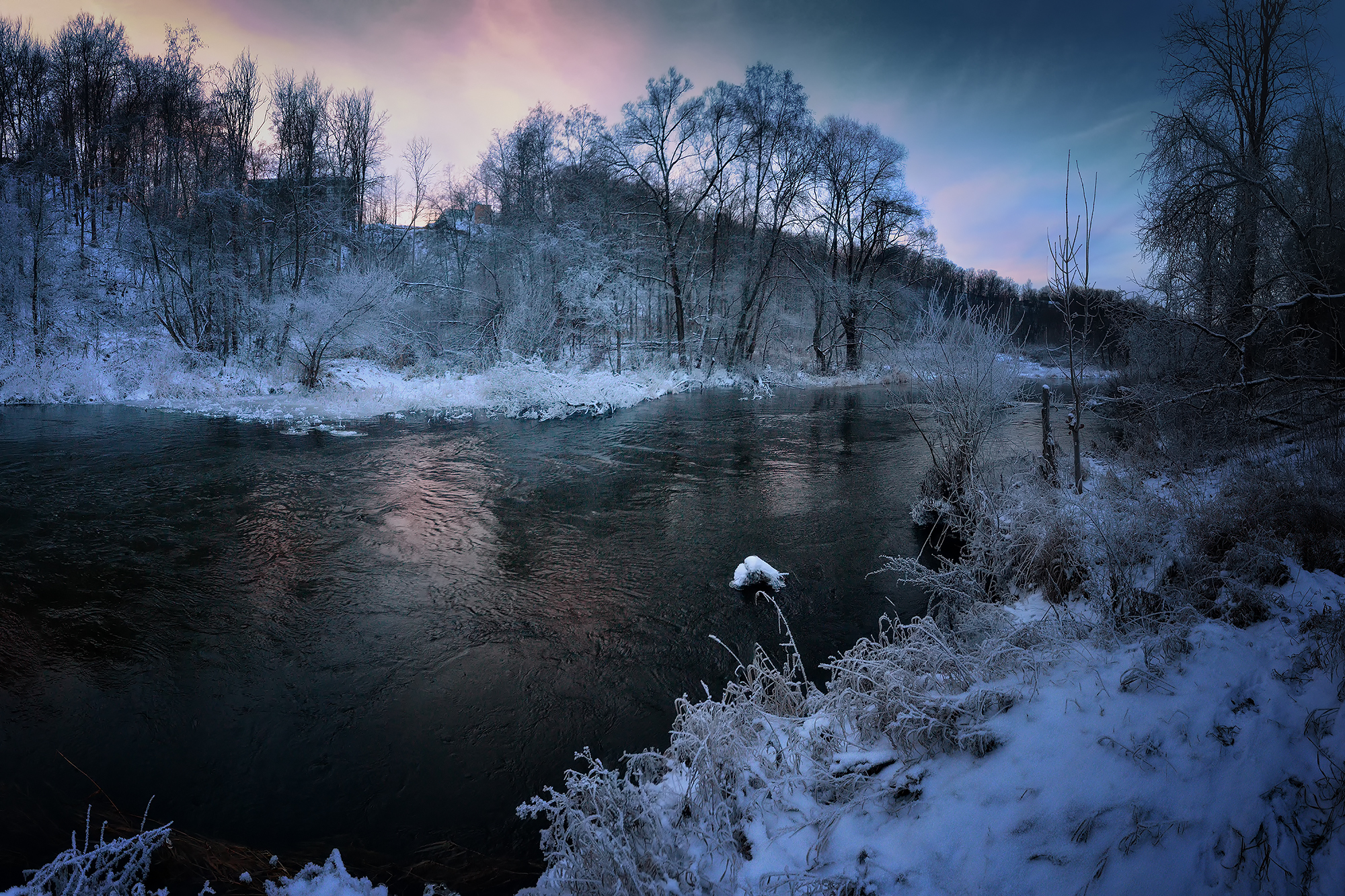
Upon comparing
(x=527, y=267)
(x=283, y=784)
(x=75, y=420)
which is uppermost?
(x=527, y=267)

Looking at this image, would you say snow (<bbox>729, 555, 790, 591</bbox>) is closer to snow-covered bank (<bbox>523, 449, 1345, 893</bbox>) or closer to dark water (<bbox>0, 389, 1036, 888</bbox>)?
dark water (<bbox>0, 389, 1036, 888</bbox>)

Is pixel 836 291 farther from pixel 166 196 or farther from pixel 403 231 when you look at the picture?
pixel 166 196

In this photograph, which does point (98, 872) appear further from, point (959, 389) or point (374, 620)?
point (959, 389)

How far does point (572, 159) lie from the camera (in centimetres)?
3069

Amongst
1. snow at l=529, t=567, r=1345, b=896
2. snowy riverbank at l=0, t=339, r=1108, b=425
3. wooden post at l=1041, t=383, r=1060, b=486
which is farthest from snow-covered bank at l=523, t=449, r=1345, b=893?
snowy riverbank at l=0, t=339, r=1108, b=425

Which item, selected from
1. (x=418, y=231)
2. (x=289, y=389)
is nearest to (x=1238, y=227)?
(x=289, y=389)

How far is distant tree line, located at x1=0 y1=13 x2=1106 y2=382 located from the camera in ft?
74.4

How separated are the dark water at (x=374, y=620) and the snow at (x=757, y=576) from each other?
21cm

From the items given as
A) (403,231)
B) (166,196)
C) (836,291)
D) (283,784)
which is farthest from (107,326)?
(836,291)

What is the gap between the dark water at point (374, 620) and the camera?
3857 mm

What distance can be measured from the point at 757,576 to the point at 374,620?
4.08 meters

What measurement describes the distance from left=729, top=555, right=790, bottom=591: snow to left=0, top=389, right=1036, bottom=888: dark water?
206 mm

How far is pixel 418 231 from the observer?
34719 mm

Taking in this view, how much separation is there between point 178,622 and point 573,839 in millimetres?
5309
